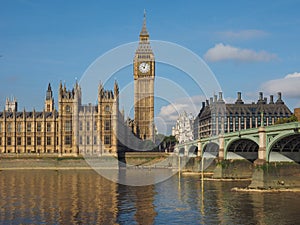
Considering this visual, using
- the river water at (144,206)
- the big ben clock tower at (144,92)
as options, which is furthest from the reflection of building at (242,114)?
the river water at (144,206)

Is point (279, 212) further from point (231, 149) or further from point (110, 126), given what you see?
point (110, 126)

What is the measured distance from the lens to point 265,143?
63188mm

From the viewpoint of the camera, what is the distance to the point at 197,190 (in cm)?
6569

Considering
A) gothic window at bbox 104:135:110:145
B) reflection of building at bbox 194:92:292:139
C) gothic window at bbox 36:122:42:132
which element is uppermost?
reflection of building at bbox 194:92:292:139

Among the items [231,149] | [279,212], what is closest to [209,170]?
[231,149]

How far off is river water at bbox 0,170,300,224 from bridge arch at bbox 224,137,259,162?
1512 cm

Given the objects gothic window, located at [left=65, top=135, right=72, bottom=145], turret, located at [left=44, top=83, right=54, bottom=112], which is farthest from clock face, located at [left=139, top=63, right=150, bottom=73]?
gothic window, located at [left=65, top=135, right=72, bottom=145]

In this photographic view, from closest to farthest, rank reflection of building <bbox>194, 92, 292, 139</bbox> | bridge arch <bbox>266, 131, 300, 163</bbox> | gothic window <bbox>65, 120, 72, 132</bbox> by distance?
bridge arch <bbox>266, 131, 300, 163</bbox> → gothic window <bbox>65, 120, 72, 132</bbox> → reflection of building <bbox>194, 92, 292, 139</bbox>

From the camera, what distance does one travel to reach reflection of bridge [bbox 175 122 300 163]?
195 ft

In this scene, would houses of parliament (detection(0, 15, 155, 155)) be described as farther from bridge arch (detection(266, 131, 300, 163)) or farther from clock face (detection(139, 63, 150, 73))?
bridge arch (detection(266, 131, 300, 163))

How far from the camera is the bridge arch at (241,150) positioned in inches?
3221

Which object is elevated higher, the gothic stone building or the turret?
the turret

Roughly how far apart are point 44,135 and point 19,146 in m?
7.11

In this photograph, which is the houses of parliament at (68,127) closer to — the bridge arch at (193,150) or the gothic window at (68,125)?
the gothic window at (68,125)
